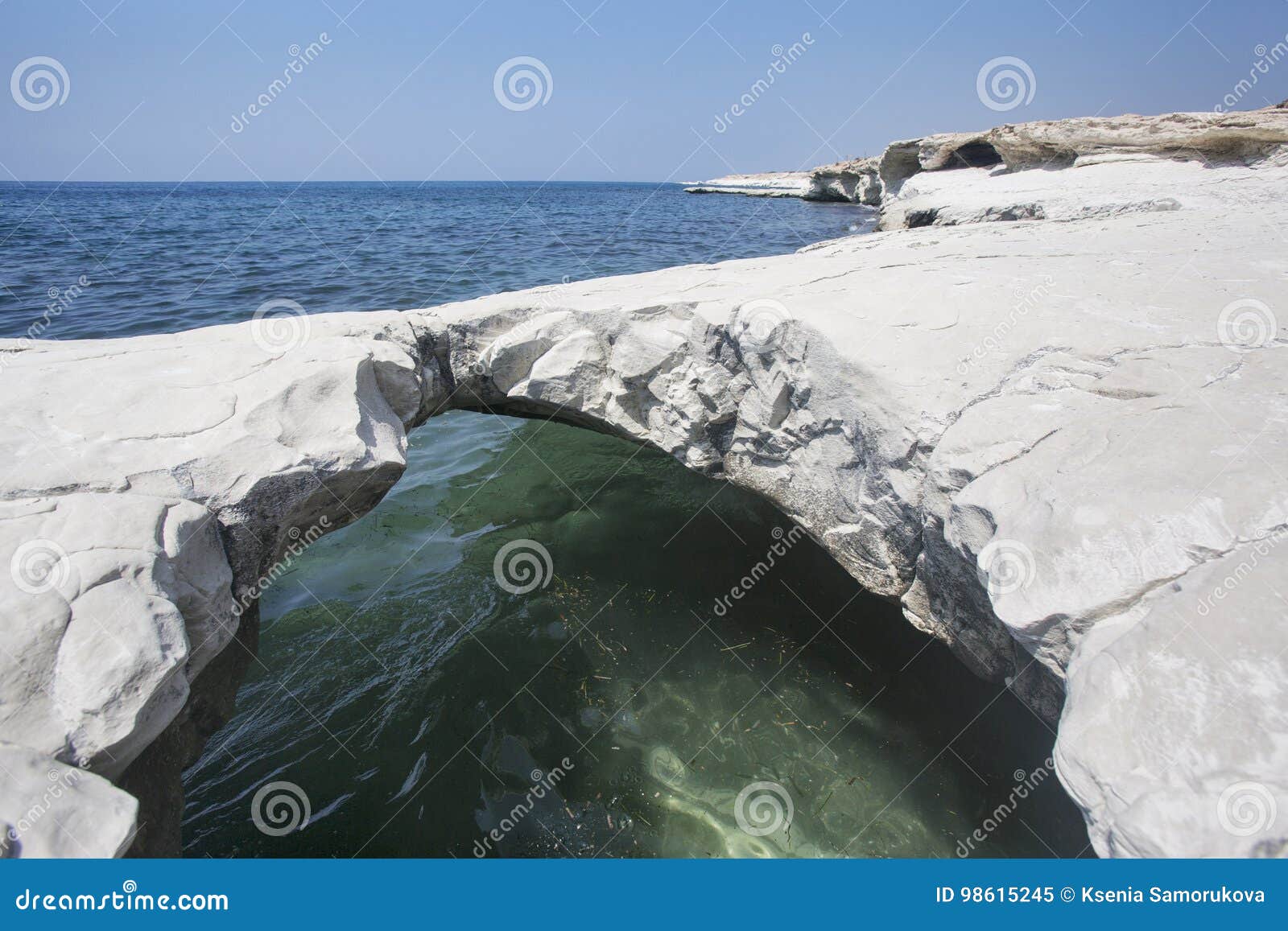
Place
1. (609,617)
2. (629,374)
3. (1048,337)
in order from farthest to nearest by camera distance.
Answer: (609,617) → (629,374) → (1048,337)

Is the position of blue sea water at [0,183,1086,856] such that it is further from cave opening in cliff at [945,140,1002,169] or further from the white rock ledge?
cave opening in cliff at [945,140,1002,169]

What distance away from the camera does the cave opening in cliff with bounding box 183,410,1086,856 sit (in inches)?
118

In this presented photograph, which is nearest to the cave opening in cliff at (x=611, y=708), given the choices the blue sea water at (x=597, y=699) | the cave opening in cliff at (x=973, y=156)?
the blue sea water at (x=597, y=699)

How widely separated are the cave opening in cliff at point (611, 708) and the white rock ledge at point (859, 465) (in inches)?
30.5

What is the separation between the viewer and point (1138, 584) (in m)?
1.79

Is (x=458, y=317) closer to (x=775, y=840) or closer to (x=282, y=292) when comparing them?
(x=775, y=840)

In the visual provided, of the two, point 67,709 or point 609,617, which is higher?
point 67,709

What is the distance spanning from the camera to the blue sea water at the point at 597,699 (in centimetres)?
301

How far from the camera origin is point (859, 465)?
3021 millimetres

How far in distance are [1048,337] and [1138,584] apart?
1.45 metres

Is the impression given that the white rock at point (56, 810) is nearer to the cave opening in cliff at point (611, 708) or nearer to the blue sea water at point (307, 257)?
the cave opening in cliff at point (611, 708)

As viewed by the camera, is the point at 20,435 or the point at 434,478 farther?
the point at 434,478

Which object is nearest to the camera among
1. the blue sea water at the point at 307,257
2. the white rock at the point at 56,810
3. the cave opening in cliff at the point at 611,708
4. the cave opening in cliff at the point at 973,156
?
the white rock at the point at 56,810

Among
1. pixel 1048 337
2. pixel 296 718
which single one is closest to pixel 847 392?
pixel 1048 337
